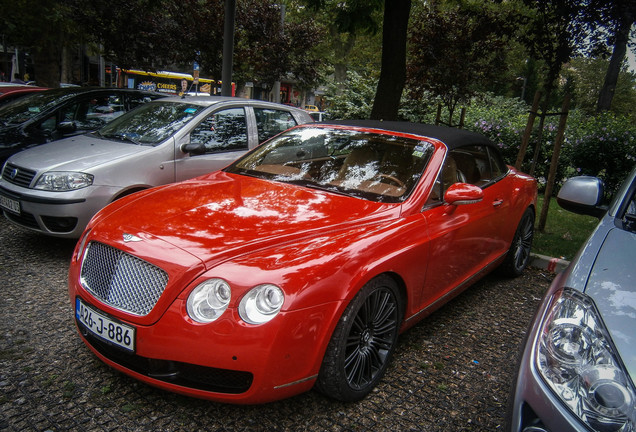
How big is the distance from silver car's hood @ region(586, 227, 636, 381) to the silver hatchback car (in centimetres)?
411

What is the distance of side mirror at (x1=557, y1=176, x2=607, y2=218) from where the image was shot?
2.83 meters

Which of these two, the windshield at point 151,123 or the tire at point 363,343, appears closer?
the tire at point 363,343

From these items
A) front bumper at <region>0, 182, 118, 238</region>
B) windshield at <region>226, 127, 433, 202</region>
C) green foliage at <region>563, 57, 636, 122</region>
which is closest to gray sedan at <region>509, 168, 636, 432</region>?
windshield at <region>226, 127, 433, 202</region>

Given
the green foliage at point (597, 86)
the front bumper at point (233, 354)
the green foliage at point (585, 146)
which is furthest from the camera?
the green foliage at point (597, 86)

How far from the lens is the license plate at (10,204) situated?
4.68 metres

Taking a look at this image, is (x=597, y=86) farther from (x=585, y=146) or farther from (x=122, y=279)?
(x=122, y=279)

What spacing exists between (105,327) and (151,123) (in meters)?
3.61

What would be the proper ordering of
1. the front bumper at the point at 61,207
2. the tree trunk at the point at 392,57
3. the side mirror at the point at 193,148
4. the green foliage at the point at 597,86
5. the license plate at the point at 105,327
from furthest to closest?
the green foliage at the point at 597,86, the tree trunk at the point at 392,57, the side mirror at the point at 193,148, the front bumper at the point at 61,207, the license plate at the point at 105,327

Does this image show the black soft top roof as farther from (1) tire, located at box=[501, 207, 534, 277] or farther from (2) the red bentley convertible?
(1) tire, located at box=[501, 207, 534, 277]

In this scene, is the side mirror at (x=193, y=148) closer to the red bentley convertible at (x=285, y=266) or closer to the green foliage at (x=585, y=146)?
the red bentley convertible at (x=285, y=266)

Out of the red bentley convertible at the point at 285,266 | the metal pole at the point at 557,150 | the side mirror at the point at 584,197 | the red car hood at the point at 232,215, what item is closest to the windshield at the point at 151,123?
the red bentley convertible at the point at 285,266

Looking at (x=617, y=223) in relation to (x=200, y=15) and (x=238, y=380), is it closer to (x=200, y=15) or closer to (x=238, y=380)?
(x=238, y=380)

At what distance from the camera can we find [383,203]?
3.16 metres

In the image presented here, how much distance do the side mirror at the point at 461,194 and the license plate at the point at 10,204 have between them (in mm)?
3959
